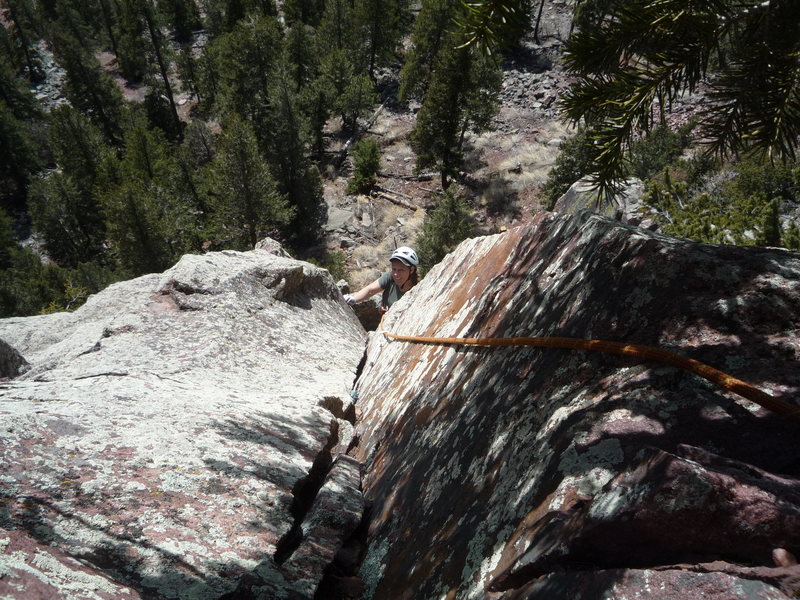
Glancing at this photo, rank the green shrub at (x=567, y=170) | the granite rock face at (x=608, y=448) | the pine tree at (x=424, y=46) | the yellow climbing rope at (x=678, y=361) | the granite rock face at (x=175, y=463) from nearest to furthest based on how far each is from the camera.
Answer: the granite rock face at (x=608, y=448), the yellow climbing rope at (x=678, y=361), the granite rock face at (x=175, y=463), the green shrub at (x=567, y=170), the pine tree at (x=424, y=46)

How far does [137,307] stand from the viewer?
522 centimetres

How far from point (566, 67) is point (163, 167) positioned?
44.9 m

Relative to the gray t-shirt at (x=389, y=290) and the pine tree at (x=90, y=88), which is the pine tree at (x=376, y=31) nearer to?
the pine tree at (x=90, y=88)

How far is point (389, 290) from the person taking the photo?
7672 mm

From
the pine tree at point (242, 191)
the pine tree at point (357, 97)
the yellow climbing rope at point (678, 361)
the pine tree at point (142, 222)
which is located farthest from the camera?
the pine tree at point (357, 97)

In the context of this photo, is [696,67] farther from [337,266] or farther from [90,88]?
[90,88]

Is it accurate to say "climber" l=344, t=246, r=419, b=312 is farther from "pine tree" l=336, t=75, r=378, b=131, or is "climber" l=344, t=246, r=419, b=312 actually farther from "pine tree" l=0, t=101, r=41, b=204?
"pine tree" l=0, t=101, r=41, b=204

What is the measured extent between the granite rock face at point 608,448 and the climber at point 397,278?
3.78 meters

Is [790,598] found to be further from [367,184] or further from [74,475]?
[367,184]

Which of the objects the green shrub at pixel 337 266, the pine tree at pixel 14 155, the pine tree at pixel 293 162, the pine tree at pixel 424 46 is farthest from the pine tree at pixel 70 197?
the pine tree at pixel 424 46

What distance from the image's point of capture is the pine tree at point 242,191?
90.2ft

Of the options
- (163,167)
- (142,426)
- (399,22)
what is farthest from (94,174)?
(142,426)

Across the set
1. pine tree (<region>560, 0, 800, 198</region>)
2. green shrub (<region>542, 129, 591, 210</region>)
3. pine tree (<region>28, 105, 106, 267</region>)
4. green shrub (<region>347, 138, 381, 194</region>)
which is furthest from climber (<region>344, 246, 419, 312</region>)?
pine tree (<region>28, 105, 106, 267</region>)

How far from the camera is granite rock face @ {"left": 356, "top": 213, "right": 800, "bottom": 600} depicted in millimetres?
1229
